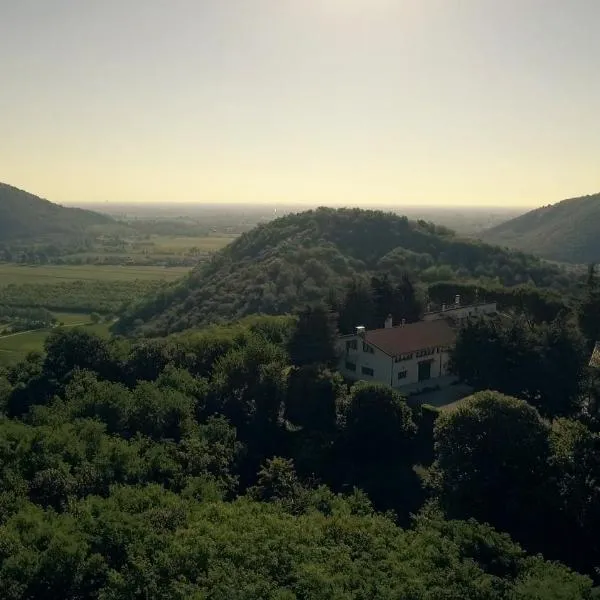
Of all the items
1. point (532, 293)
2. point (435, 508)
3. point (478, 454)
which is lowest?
point (435, 508)

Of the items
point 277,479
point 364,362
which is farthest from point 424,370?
point 277,479

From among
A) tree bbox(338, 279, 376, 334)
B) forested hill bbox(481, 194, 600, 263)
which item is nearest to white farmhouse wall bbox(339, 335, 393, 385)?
tree bbox(338, 279, 376, 334)

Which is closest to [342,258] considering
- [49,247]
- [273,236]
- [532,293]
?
[273,236]

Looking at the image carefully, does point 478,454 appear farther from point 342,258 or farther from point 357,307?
point 342,258

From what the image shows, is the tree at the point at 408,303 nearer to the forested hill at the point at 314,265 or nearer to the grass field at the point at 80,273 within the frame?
the forested hill at the point at 314,265

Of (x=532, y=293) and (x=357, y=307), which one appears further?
(x=532, y=293)
